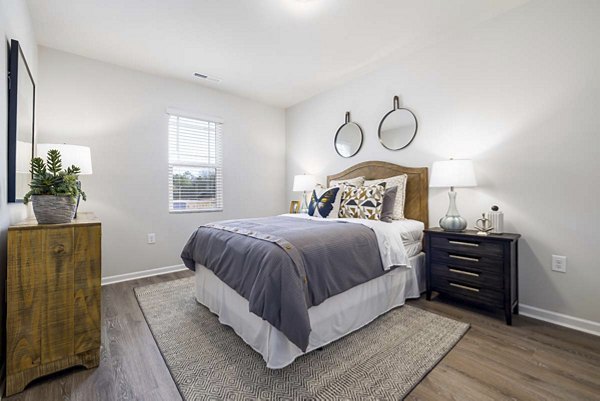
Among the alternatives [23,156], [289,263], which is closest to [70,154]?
[23,156]

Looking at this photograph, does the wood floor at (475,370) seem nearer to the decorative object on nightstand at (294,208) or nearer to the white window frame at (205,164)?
the white window frame at (205,164)

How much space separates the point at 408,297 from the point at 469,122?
177 cm

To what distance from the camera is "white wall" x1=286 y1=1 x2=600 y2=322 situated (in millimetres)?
1990

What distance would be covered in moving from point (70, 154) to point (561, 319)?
4.21 meters

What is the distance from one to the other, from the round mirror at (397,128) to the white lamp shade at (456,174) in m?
0.76

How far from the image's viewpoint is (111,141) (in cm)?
312

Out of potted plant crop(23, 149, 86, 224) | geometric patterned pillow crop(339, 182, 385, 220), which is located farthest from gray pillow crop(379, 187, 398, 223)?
potted plant crop(23, 149, 86, 224)

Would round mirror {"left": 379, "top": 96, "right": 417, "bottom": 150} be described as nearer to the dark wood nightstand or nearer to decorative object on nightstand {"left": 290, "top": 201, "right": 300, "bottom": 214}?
the dark wood nightstand

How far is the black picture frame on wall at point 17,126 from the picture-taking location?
1.59 metres

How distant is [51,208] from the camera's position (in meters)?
1.50

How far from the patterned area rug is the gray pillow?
85 cm

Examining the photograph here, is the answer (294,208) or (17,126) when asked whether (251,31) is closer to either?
(17,126)

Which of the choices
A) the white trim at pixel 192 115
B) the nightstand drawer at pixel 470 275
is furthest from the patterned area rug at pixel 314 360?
the white trim at pixel 192 115

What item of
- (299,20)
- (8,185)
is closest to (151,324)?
(8,185)
